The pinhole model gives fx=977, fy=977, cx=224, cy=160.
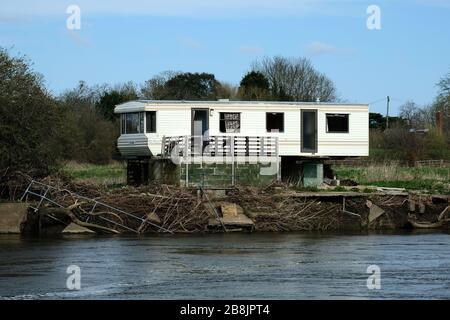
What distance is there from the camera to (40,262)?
27844 millimetres

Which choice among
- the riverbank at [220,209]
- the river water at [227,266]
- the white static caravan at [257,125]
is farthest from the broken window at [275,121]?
the river water at [227,266]

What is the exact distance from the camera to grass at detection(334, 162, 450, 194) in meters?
48.2

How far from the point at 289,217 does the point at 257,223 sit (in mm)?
1435

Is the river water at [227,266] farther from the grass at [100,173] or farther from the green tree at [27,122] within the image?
the grass at [100,173]

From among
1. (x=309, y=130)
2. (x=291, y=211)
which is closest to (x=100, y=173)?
(x=309, y=130)

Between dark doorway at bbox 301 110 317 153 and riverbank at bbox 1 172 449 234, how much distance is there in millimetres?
6250

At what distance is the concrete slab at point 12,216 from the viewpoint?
38094 mm

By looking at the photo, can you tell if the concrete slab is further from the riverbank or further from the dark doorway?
the dark doorway

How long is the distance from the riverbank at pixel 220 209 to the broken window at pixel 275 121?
21.1ft

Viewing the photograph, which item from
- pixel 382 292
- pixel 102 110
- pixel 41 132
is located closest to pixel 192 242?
pixel 41 132

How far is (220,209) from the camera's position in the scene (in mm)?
40125

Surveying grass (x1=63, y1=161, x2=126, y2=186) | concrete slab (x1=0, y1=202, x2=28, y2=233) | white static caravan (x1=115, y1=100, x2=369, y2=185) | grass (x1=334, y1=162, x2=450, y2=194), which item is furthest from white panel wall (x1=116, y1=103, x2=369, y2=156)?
concrete slab (x1=0, y1=202, x2=28, y2=233)

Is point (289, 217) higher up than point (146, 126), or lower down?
lower down
